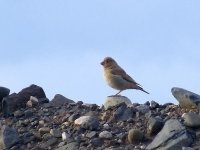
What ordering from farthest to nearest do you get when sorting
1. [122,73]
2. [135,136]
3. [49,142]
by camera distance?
[122,73], [49,142], [135,136]

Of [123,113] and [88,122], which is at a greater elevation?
[123,113]

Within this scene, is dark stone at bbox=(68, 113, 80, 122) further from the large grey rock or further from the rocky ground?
the large grey rock

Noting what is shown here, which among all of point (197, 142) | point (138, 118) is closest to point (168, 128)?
point (197, 142)

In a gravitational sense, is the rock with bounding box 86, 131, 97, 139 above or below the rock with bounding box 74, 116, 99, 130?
below

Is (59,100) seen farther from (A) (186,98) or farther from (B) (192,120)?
(B) (192,120)

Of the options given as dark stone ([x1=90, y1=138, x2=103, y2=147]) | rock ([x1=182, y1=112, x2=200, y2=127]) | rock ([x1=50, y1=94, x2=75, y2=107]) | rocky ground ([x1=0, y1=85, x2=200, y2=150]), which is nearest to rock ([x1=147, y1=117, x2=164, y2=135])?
rocky ground ([x1=0, y1=85, x2=200, y2=150])

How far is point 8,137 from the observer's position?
13383 millimetres

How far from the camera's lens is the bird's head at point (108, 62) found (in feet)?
51.4

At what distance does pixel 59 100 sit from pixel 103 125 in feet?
10.4

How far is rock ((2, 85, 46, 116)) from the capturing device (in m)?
15.8

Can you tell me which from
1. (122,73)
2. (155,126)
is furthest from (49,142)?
Result: (122,73)

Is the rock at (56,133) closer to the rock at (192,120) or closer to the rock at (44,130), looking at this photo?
the rock at (44,130)

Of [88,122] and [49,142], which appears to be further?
[88,122]

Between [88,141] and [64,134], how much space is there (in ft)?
1.96
